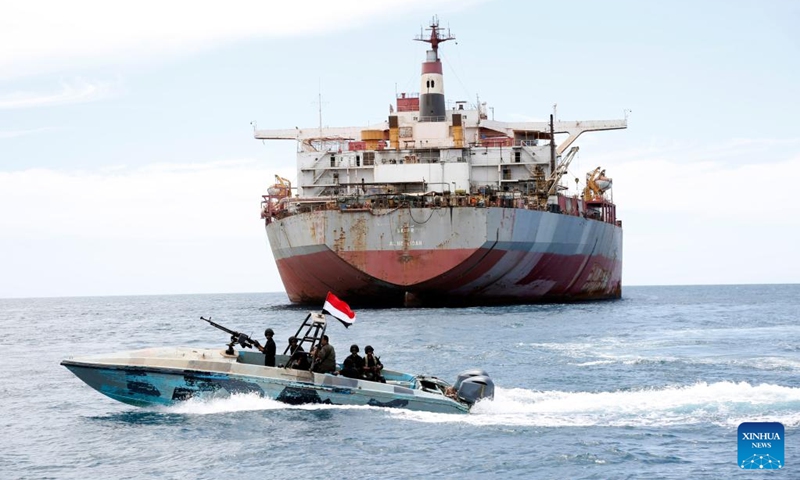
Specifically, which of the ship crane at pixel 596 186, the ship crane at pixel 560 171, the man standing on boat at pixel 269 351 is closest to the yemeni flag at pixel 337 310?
the man standing on boat at pixel 269 351

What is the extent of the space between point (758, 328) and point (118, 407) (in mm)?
33527

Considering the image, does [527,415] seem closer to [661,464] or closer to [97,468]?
[661,464]

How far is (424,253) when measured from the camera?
52.5 meters

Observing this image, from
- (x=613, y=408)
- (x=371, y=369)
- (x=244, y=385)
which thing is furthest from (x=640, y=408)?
(x=244, y=385)

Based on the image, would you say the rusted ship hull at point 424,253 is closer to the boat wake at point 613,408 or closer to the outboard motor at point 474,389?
the boat wake at point 613,408

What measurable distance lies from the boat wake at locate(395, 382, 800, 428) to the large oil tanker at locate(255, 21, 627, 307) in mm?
28692

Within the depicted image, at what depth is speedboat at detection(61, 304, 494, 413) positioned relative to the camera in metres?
21.2

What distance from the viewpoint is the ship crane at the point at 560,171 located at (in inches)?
2379

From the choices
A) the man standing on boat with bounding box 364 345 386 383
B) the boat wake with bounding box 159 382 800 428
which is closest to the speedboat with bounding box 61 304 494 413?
the boat wake with bounding box 159 382 800 428

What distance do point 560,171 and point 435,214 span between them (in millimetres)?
14483

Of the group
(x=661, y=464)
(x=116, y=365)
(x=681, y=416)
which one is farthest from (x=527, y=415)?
(x=116, y=365)

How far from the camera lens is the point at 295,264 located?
→ 194 ft

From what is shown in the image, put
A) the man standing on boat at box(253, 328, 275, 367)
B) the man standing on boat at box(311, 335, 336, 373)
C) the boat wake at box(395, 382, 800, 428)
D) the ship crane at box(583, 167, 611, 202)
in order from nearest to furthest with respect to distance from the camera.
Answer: the boat wake at box(395, 382, 800, 428) → the man standing on boat at box(311, 335, 336, 373) → the man standing on boat at box(253, 328, 275, 367) → the ship crane at box(583, 167, 611, 202)

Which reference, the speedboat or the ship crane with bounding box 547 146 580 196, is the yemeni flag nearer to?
the speedboat
